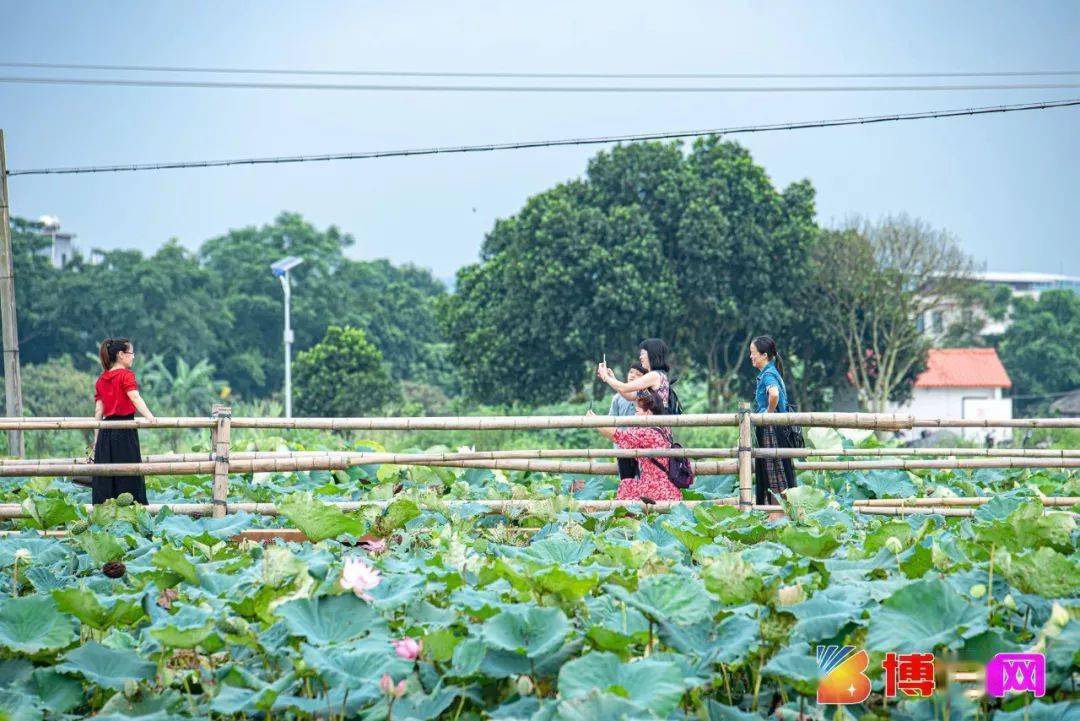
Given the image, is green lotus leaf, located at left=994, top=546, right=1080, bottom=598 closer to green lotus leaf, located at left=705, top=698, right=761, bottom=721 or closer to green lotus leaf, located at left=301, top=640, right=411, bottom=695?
green lotus leaf, located at left=705, top=698, right=761, bottom=721

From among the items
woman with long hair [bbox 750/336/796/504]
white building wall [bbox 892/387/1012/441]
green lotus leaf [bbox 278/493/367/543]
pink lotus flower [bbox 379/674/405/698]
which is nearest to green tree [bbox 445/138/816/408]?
white building wall [bbox 892/387/1012/441]

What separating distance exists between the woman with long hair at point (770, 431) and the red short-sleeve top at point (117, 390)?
3.28 metres

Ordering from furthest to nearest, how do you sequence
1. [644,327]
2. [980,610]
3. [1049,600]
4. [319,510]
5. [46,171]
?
[644,327], [46,171], [319,510], [1049,600], [980,610]

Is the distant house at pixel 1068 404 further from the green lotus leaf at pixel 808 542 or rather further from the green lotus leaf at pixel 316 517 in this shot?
the green lotus leaf at pixel 316 517

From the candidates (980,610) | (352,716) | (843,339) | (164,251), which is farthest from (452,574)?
(164,251)

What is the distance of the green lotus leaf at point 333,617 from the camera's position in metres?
2.53

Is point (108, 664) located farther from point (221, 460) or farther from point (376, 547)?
point (221, 460)

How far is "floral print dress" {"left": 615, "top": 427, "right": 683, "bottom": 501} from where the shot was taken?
6.08 metres

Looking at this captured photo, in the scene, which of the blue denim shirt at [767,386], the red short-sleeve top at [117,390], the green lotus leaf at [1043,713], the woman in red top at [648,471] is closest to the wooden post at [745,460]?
the woman in red top at [648,471]

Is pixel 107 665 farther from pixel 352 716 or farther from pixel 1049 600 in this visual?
pixel 1049 600

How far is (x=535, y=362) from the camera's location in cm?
2953

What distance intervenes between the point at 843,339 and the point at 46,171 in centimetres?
2025

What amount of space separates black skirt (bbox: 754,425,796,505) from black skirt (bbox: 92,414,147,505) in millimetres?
3106

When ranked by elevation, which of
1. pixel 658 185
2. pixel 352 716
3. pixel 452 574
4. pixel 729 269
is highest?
pixel 658 185
